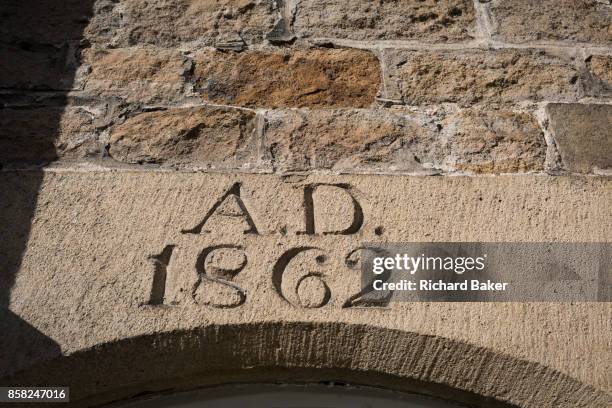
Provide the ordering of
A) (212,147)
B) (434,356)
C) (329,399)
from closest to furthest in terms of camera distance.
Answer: (434,356) → (329,399) → (212,147)

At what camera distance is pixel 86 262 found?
1760mm

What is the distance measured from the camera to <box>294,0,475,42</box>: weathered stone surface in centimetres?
215

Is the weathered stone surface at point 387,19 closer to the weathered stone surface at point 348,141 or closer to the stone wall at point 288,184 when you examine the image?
the stone wall at point 288,184

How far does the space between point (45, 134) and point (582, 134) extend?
1.51m

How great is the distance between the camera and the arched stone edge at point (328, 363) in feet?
5.42

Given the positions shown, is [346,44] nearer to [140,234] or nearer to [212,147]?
[212,147]

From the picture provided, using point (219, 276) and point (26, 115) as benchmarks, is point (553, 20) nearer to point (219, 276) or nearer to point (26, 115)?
point (219, 276)

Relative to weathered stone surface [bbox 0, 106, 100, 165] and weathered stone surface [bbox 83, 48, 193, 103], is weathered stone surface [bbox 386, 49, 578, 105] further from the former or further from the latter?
weathered stone surface [bbox 0, 106, 100, 165]

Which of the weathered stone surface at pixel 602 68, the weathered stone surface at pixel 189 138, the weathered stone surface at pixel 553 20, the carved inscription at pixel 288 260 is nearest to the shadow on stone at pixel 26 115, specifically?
the weathered stone surface at pixel 189 138

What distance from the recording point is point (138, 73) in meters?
2.09

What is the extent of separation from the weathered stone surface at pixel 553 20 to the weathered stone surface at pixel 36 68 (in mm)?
1320

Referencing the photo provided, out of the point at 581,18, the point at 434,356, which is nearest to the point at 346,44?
the point at 581,18

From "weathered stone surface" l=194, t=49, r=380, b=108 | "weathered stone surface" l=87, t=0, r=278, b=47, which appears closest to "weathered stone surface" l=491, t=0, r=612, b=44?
"weathered stone surface" l=194, t=49, r=380, b=108

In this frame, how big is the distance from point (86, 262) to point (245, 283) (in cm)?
40
